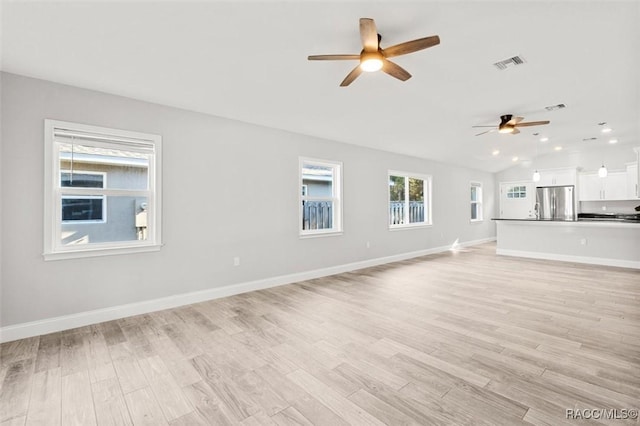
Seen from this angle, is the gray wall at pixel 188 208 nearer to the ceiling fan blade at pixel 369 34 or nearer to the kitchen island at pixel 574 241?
the ceiling fan blade at pixel 369 34

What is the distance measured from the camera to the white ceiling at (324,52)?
224 cm

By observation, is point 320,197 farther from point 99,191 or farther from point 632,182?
point 632,182

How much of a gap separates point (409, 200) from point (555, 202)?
16.8 ft

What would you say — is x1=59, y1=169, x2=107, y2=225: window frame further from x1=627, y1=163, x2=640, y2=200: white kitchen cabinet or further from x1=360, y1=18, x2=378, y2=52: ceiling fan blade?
x1=627, y1=163, x2=640, y2=200: white kitchen cabinet

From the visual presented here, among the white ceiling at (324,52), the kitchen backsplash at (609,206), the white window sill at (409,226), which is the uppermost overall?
the white ceiling at (324,52)

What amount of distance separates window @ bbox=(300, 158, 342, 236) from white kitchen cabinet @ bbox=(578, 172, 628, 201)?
766 centimetres

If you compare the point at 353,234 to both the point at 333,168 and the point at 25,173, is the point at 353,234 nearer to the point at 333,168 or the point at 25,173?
the point at 333,168

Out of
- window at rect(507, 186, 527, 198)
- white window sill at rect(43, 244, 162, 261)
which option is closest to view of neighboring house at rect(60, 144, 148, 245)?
white window sill at rect(43, 244, 162, 261)

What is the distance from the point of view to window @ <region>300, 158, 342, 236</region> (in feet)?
17.8

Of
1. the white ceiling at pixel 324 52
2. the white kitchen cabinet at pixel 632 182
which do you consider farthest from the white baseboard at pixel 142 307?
the white kitchen cabinet at pixel 632 182

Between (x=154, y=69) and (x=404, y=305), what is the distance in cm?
390

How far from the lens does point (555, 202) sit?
9000 mm

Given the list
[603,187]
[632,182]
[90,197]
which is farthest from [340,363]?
[603,187]

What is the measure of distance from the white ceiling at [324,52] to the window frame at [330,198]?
875 mm
